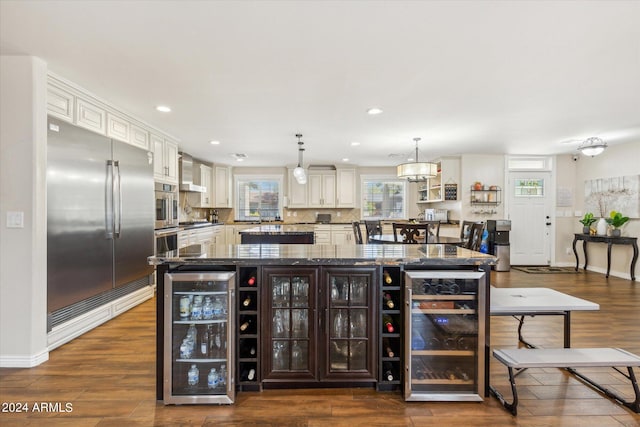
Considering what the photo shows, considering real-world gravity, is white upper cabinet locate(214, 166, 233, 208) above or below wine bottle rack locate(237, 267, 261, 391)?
above

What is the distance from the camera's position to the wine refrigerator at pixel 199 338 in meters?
2.04

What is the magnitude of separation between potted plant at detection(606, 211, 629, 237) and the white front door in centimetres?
113

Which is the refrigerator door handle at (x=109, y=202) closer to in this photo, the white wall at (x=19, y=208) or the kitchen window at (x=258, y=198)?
the white wall at (x=19, y=208)

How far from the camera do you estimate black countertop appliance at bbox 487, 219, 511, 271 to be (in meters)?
6.25

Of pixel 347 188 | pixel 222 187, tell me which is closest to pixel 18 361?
pixel 222 187

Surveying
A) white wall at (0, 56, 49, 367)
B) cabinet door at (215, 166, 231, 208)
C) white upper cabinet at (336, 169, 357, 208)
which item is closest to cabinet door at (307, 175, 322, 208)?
white upper cabinet at (336, 169, 357, 208)

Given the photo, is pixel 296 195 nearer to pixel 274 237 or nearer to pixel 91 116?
pixel 274 237

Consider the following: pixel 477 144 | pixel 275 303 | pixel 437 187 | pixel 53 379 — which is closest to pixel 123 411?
pixel 53 379

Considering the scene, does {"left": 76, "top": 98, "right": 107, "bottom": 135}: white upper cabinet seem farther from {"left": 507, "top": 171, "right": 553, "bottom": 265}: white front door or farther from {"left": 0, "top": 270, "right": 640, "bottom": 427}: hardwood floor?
{"left": 507, "top": 171, "right": 553, "bottom": 265}: white front door

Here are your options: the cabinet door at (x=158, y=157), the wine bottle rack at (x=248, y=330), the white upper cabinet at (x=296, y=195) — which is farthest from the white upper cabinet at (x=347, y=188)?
the wine bottle rack at (x=248, y=330)

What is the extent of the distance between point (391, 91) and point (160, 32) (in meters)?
2.01

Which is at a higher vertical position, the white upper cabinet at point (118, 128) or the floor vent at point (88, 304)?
the white upper cabinet at point (118, 128)

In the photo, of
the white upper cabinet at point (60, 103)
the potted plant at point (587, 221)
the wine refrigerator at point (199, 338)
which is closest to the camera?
the wine refrigerator at point (199, 338)

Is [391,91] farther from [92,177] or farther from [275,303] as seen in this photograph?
[92,177]
